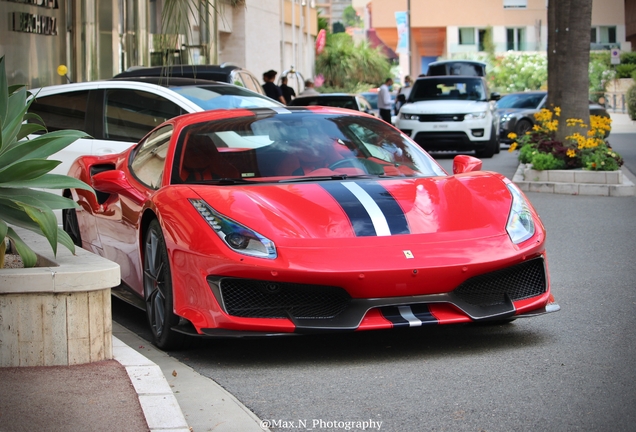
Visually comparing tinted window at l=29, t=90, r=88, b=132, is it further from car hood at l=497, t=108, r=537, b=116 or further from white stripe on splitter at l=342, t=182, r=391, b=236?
car hood at l=497, t=108, r=537, b=116

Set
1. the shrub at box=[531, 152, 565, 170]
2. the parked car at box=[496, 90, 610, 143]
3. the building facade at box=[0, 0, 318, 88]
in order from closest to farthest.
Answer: the shrub at box=[531, 152, 565, 170] → the building facade at box=[0, 0, 318, 88] → the parked car at box=[496, 90, 610, 143]

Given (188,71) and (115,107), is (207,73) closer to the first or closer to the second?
(188,71)

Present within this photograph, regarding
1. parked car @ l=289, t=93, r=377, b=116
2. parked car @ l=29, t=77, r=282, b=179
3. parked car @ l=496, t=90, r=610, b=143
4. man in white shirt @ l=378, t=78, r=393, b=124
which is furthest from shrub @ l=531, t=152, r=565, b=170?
man in white shirt @ l=378, t=78, r=393, b=124

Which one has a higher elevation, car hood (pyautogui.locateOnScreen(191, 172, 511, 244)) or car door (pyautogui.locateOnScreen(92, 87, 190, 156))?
car door (pyautogui.locateOnScreen(92, 87, 190, 156))

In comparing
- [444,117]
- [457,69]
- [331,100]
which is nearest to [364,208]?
[444,117]

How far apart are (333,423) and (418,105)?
59.2 feet

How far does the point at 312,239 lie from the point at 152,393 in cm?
123

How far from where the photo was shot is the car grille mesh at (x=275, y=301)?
5.23m

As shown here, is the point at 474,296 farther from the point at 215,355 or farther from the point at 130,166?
the point at 130,166

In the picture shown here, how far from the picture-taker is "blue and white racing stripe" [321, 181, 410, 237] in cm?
541

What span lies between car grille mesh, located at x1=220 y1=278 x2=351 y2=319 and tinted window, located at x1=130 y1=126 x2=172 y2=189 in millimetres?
1344

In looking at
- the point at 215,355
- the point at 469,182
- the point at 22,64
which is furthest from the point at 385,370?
the point at 22,64

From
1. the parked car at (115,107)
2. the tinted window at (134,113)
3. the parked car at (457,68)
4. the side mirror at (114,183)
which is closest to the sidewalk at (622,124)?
the parked car at (457,68)

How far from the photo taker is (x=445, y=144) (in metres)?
21.5
